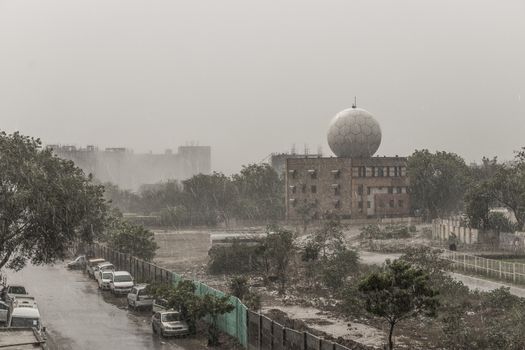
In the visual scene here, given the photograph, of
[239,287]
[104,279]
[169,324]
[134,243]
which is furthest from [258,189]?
[169,324]

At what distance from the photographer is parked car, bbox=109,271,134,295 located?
41500 mm

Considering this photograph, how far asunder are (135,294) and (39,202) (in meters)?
7.92

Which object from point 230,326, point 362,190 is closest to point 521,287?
point 230,326

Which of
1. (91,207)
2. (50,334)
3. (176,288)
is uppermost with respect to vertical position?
(91,207)

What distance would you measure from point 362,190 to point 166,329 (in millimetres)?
65917

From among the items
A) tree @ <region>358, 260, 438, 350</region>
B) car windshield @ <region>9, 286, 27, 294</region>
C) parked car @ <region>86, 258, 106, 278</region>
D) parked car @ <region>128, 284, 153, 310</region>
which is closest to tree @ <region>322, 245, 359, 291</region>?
parked car @ <region>128, 284, 153, 310</region>

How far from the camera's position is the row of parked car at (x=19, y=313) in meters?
28.3

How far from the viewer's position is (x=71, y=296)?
4212cm

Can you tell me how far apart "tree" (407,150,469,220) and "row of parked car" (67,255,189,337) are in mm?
52598

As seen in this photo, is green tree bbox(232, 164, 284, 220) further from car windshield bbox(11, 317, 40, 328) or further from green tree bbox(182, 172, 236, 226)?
car windshield bbox(11, 317, 40, 328)

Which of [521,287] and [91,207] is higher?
[91,207]

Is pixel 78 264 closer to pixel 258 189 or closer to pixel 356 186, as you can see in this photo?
pixel 356 186

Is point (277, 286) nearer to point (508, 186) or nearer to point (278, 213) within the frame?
point (508, 186)

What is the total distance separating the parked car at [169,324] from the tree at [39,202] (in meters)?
6.68
